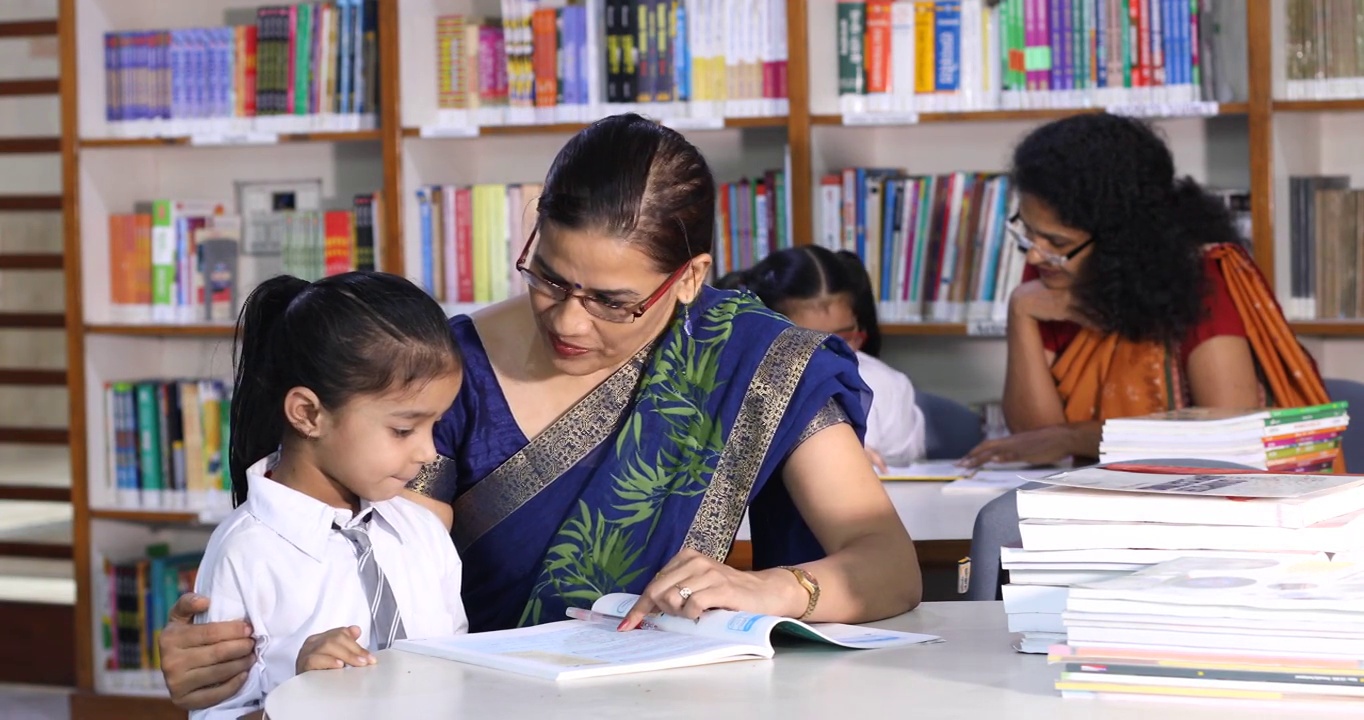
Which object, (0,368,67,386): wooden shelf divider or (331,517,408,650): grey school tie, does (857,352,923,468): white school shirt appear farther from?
(0,368,67,386): wooden shelf divider

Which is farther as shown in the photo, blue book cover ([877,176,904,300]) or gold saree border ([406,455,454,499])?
blue book cover ([877,176,904,300])

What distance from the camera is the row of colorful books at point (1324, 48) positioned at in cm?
326

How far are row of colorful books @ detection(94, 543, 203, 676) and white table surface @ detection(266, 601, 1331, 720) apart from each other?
2877mm

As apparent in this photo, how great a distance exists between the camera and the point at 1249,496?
1.19 m

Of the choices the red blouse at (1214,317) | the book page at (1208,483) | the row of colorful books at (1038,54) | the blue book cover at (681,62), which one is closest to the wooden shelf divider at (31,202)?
the blue book cover at (681,62)

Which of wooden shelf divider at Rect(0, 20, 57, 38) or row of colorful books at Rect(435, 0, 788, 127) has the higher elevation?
wooden shelf divider at Rect(0, 20, 57, 38)

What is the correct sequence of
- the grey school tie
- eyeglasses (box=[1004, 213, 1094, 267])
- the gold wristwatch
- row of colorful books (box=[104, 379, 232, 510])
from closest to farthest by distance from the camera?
the gold wristwatch → the grey school tie → eyeglasses (box=[1004, 213, 1094, 267]) → row of colorful books (box=[104, 379, 232, 510])

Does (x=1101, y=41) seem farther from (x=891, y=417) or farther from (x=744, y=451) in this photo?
(x=744, y=451)

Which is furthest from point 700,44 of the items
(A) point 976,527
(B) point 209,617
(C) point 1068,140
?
(B) point 209,617

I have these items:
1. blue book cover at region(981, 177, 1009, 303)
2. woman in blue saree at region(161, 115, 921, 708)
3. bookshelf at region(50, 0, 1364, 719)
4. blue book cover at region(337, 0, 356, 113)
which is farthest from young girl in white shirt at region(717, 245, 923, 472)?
woman in blue saree at region(161, 115, 921, 708)

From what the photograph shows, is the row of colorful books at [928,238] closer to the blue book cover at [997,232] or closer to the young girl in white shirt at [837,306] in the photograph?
the blue book cover at [997,232]

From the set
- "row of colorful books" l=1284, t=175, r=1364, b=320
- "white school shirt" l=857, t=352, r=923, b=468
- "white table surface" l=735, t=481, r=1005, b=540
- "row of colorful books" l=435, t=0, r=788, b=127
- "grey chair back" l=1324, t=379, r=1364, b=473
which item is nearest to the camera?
"white table surface" l=735, t=481, r=1005, b=540

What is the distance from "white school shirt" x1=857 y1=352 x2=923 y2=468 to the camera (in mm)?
3193

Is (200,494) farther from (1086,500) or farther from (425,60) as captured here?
(1086,500)
